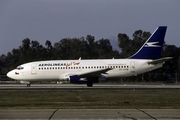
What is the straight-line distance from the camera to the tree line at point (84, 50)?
93.6m

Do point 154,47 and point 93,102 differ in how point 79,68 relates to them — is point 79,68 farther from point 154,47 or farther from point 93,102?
point 93,102

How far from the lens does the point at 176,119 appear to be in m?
16.9

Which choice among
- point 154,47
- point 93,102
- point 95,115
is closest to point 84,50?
point 154,47

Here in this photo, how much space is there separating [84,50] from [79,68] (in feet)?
229

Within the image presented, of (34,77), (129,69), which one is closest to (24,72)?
(34,77)

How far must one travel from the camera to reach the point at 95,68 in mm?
48625

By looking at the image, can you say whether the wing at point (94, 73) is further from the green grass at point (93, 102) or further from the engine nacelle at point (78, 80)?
the green grass at point (93, 102)

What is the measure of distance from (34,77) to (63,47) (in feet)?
236

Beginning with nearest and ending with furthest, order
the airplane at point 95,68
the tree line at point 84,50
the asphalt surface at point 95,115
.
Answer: the asphalt surface at point 95,115 < the airplane at point 95,68 < the tree line at point 84,50

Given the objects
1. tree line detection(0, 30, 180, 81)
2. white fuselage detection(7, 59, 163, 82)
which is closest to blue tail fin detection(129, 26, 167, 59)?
white fuselage detection(7, 59, 163, 82)

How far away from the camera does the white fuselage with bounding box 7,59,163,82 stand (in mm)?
48391

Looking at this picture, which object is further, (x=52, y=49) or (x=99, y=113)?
(x=52, y=49)

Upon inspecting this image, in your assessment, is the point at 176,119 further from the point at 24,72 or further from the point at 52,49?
the point at 52,49

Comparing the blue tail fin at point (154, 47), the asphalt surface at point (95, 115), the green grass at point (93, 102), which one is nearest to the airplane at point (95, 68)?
the blue tail fin at point (154, 47)
